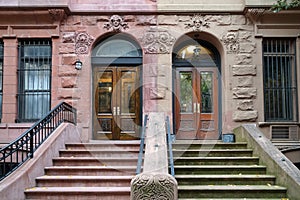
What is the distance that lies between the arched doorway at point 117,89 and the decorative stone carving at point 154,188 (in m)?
5.42

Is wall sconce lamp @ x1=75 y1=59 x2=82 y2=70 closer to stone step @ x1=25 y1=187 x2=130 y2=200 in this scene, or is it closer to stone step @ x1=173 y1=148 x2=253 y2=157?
stone step @ x1=173 y1=148 x2=253 y2=157

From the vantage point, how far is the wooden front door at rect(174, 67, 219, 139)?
35.6ft

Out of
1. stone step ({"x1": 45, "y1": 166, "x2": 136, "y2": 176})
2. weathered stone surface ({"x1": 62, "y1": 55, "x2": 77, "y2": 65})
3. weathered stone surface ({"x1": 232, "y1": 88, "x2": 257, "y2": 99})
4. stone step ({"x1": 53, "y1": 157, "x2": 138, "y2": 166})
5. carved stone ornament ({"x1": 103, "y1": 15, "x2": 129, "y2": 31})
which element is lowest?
stone step ({"x1": 45, "y1": 166, "x2": 136, "y2": 176})

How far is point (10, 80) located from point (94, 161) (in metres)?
4.18

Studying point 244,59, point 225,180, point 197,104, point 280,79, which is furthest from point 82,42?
point 280,79

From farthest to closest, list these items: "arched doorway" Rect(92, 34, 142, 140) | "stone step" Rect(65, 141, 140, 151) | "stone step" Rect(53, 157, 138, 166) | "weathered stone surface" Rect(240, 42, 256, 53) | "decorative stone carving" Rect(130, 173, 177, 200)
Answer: "arched doorway" Rect(92, 34, 142, 140), "weathered stone surface" Rect(240, 42, 256, 53), "stone step" Rect(65, 141, 140, 151), "stone step" Rect(53, 157, 138, 166), "decorative stone carving" Rect(130, 173, 177, 200)

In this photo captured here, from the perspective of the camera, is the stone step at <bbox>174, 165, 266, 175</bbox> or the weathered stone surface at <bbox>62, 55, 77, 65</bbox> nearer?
the stone step at <bbox>174, 165, 266, 175</bbox>

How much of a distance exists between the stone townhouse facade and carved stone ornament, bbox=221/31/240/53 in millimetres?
29

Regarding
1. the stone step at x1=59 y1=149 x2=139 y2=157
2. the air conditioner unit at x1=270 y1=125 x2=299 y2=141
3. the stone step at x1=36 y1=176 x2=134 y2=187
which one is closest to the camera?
the stone step at x1=36 y1=176 x2=134 y2=187

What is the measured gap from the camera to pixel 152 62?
1030 centimetres

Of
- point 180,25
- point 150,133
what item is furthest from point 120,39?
point 150,133

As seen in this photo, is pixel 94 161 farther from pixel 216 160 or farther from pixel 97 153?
pixel 216 160

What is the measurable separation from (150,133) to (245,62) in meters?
4.18

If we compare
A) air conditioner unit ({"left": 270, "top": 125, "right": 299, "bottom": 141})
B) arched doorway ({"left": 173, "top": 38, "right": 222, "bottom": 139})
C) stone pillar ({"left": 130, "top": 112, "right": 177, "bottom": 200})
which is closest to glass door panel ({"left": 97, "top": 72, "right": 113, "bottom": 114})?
arched doorway ({"left": 173, "top": 38, "right": 222, "bottom": 139})
